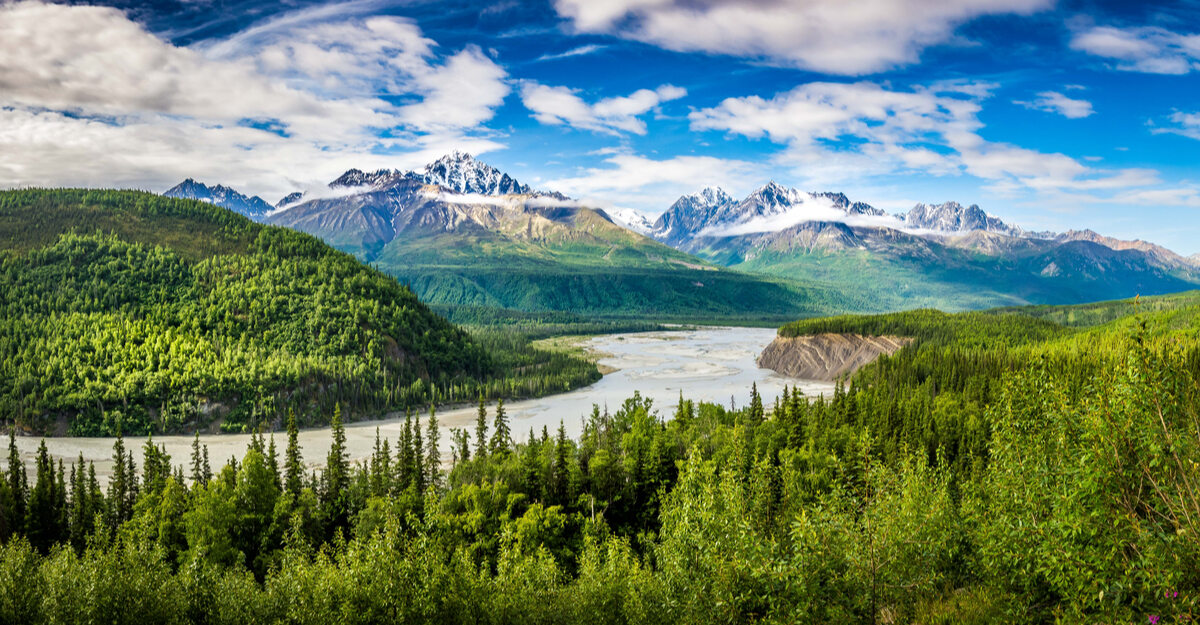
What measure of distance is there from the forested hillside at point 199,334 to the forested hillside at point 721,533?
61.5 metres

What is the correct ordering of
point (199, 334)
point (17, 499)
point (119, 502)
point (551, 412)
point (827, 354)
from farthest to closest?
point (827, 354), point (199, 334), point (551, 412), point (119, 502), point (17, 499)

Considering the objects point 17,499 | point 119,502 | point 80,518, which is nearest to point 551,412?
point 119,502

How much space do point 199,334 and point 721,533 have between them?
151 meters

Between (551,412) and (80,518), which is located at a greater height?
(80,518)

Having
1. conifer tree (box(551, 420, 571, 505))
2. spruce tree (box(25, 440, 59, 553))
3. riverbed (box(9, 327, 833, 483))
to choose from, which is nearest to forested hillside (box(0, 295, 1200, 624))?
spruce tree (box(25, 440, 59, 553))

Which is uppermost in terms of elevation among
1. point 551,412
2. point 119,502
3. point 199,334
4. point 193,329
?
point 193,329

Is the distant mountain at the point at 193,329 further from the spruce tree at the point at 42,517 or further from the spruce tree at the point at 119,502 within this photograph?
the spruce tree at the point at 42,517

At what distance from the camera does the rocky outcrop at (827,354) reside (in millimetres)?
171788

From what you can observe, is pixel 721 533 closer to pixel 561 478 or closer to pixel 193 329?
pixel 561 478

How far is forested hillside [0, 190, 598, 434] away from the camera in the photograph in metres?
122

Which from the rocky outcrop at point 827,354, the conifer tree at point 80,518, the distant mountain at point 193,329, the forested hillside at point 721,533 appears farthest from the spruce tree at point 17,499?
the rocky outcrop at point 827,354

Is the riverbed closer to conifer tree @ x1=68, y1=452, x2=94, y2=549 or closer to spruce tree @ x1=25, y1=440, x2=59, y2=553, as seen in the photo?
spruce tree @ x1=25, y1=440, x2=59, y2=553

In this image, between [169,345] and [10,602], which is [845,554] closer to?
[10,602]

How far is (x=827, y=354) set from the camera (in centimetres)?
18012
